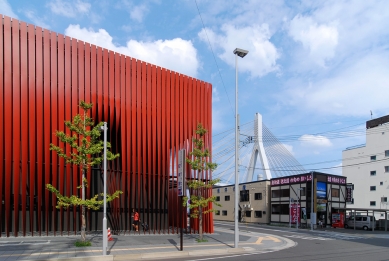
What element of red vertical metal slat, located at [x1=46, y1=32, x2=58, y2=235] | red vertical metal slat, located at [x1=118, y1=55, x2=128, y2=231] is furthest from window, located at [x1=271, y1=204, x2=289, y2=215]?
red vertical metal slat, located at [x1=46, y1=32, x2=58, y2=235]

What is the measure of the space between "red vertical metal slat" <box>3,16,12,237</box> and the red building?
51 millimetres

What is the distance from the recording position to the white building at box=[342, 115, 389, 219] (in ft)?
196

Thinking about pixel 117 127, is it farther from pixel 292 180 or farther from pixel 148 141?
pixel 292 180

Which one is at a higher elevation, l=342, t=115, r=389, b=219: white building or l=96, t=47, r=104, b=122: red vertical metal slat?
l=96, t=47, r=104, b=122: red vertical metal slat

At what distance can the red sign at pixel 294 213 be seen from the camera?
42.0m

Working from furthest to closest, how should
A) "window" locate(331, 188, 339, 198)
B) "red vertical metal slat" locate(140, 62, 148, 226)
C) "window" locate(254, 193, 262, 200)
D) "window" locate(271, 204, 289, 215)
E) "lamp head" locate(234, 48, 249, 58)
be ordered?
"window" locate(254, 193, 262, 200) → "window" locate(271, 204, 289, 215) → "window" locate(331, 188, 339, 198) → "red vertical metal slat" locate(140, 62, 148, 226) → "lamp head" locate(234, 48, 249, 58)

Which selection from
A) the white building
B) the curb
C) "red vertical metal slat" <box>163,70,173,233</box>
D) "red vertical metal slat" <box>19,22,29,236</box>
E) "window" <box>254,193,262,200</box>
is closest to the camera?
the curb

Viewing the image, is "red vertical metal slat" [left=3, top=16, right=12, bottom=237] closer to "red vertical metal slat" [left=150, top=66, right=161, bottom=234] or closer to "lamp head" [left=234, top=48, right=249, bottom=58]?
"red vertical metal slat" [left=150, top=66, right=161, bottom=234]

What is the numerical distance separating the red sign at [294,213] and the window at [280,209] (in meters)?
2.65

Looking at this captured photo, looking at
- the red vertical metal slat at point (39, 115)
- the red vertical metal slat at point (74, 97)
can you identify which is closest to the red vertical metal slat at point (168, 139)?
the red vertical metal slat at point (74, 97)

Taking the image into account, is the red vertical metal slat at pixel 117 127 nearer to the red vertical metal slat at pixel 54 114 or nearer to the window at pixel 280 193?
the red vertical metal slat at pixel 54 114

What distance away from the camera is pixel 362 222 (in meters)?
41.2

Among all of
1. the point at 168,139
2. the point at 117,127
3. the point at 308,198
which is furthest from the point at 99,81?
the point at 308,198

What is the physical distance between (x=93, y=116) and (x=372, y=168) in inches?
2239
